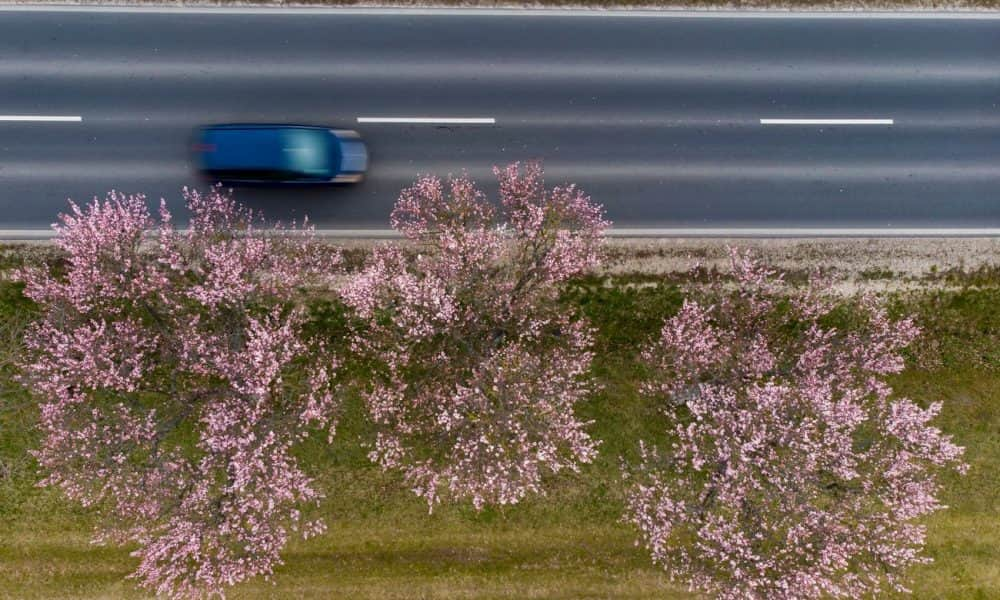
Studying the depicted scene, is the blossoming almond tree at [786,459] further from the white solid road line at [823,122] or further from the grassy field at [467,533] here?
the white solid road line at [823,122]

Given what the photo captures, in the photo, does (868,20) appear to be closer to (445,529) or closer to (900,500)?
(900,500)

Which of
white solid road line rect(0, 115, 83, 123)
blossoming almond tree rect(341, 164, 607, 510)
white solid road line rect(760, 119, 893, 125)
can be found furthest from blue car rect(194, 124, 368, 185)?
white solid road line rect(760, 119, 893, 125)

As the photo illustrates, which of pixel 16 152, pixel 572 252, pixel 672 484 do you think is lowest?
pixel 672 484

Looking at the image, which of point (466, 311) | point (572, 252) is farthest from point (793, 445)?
point (466, 311)

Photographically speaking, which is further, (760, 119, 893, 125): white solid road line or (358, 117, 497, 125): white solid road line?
(760, 119, 893, 125): white solid road line

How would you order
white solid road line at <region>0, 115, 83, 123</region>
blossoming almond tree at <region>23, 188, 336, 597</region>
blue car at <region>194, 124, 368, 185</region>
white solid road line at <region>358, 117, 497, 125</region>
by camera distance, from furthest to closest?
white solid road line at <region>358, 117, 497, 125</region> → white solid road line at <region>0, 115, 83, 123</region> → blue car at <region>194, 124, 368, 185</region> → blossoming almond tree at <region>23, 188, 336, 597</region>

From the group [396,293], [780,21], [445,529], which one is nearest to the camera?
[396,293]

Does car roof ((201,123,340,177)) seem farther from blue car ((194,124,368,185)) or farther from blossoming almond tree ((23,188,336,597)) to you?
blossoming almond tree ((23,188,336,597))
